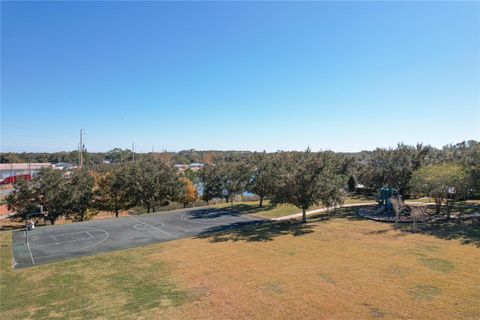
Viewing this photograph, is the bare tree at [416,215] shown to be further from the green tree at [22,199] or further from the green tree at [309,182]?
the green tree at [22,199]

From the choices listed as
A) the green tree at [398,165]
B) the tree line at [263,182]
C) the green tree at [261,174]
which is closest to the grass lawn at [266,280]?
the tree line at [263,182]

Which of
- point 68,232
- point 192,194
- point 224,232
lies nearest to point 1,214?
point 68,232

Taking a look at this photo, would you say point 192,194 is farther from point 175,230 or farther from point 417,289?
point 417,289

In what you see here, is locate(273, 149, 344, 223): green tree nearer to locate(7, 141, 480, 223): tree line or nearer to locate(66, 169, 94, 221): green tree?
locate(7, 141, 480, 223): tree line

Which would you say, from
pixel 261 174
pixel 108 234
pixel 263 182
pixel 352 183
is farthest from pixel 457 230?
pixel 108 234

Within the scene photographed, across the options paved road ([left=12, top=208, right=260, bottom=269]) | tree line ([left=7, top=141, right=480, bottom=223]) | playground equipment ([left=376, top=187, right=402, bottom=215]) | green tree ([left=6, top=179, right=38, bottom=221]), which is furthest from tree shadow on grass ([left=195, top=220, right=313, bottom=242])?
green tree ([left=6, top=179, right=38, bottom=221])

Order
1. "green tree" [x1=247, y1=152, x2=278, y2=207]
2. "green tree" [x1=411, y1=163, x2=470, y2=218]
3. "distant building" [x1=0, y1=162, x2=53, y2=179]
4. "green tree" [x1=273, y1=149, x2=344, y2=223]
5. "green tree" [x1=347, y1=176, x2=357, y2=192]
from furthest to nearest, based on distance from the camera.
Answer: "distant building" [x1=0, y1=162, x2=53, y2=179] → "green tree" [x1=347, y1=176, x2=357, y2=192] → "green tree" [x1=247, y1=152, x2=278, y2=207] → "green tree" [x1=273, y1=149, x2=344, y2=223] → "green tree" [x1=411, y1=163, x2=470, y2=218]

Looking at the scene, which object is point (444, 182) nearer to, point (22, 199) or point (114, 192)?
point (114, 192)
